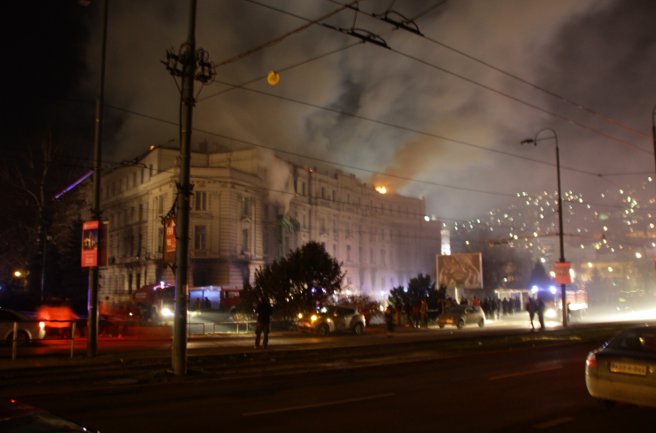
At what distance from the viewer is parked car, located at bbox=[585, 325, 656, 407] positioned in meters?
8.38

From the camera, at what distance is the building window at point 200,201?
64688 millimetres

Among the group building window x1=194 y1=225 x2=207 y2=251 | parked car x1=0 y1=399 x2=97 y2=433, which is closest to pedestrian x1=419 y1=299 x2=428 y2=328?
building window x1=194 y1=225 x2=207 y2=251

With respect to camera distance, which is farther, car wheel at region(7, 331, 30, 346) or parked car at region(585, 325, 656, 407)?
car wheel at region(7, 331, 30, 346)

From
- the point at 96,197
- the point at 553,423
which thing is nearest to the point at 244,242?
the point at 96,197

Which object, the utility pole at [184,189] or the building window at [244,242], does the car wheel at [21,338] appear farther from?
the building window at [244,242]

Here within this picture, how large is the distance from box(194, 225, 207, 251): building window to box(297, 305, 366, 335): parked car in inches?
1395

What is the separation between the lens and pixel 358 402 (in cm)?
1005

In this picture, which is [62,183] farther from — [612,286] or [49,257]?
[612,286]

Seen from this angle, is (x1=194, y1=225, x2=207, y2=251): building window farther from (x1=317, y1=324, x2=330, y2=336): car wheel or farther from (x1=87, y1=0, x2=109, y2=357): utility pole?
(x1=87, y1=0, x2=109, y2=357): utility pole

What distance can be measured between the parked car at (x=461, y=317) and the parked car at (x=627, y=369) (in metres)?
26.8

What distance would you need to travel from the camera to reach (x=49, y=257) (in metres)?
47.8

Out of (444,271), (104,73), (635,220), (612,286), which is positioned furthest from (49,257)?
(635,220)

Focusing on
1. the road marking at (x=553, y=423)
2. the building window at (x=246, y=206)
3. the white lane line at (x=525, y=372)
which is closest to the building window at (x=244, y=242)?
the building window at (x=246, y=206)

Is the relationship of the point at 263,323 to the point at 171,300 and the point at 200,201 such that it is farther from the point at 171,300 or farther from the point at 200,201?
the point at 200,201
